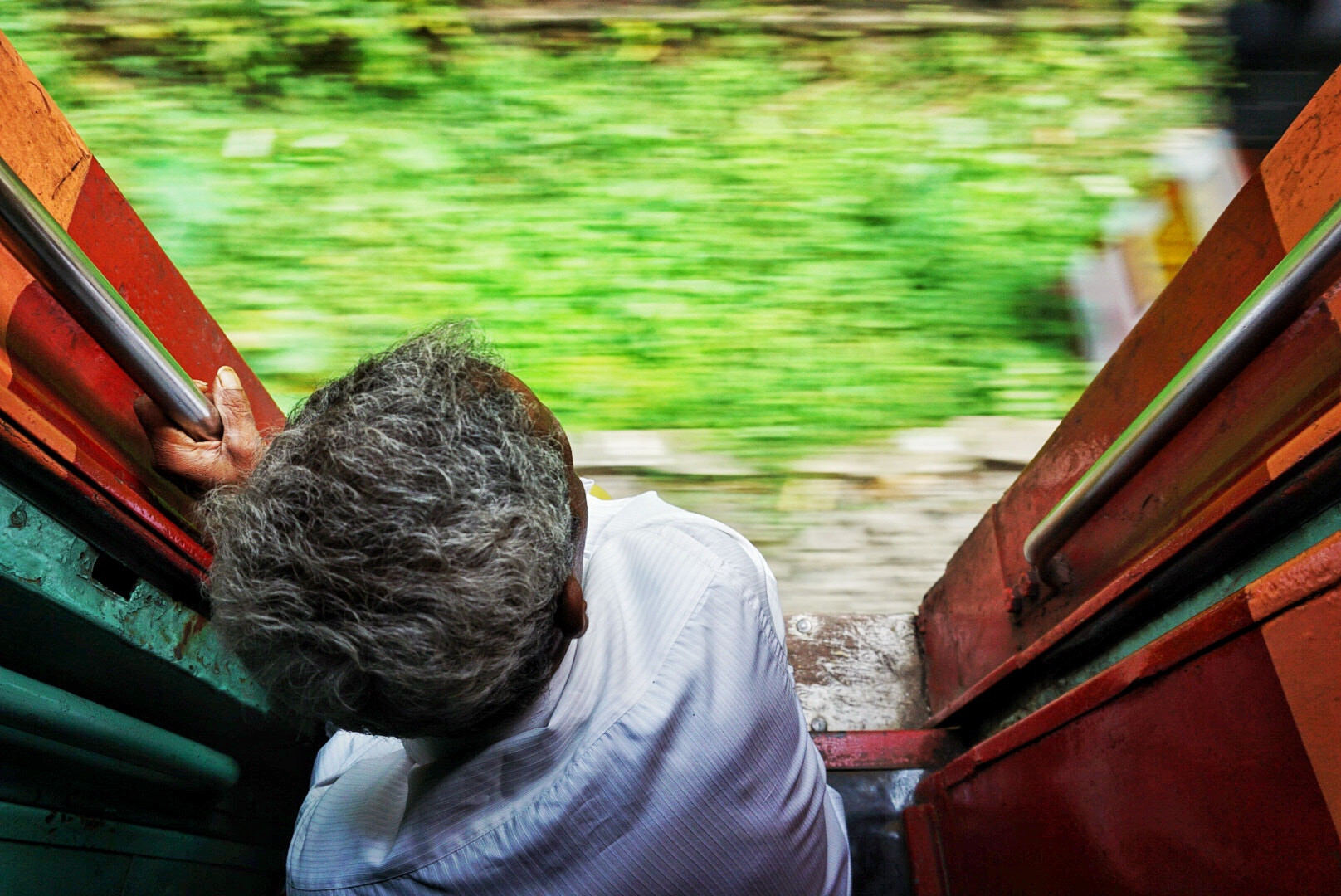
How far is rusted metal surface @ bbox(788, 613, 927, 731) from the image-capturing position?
223cm

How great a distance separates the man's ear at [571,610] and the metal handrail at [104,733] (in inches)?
27.9

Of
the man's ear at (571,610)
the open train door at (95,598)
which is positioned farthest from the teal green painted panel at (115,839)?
the man's ear at (571,610)

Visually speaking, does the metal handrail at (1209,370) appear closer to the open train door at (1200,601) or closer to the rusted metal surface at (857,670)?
the open train door at (1200,601)

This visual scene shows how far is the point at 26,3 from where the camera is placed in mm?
3654

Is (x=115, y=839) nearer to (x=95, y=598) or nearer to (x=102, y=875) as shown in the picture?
(x=102, y=875)

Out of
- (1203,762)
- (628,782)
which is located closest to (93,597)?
(628,782)

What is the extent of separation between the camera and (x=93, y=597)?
3.57 ft

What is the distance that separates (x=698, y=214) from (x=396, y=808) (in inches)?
103

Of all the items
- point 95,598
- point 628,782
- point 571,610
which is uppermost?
point 95,598

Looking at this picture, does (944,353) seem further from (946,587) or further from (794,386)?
(946,587)

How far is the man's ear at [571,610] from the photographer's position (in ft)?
3.31

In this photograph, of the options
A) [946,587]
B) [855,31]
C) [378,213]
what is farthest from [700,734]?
[855,31]

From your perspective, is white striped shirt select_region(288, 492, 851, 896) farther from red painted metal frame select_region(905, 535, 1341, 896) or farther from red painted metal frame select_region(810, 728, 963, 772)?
red painted metal frame select_region(810, 728, 963, 772)

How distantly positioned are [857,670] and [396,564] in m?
1.74
